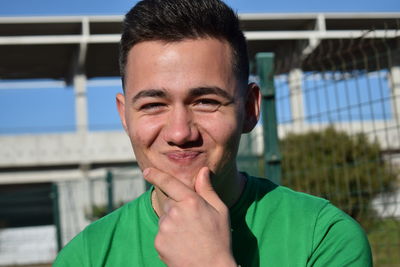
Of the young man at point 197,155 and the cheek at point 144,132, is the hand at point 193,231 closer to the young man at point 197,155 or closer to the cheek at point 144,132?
the young man at point 197,155

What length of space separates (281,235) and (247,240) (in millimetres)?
103

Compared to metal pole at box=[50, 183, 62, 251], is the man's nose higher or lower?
higher

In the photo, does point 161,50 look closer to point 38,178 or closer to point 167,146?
point 167,146

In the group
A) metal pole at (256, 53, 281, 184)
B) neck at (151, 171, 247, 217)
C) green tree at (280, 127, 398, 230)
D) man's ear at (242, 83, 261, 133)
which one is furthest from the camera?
green tree at (280, 127, 398, 230)

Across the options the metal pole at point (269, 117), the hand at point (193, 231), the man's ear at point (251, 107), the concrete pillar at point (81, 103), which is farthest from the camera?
the concrete pillar at point (81, 103)

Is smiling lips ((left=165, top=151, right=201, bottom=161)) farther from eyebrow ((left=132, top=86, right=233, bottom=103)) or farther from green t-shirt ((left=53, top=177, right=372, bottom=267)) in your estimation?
green t-shirt ((left=53, top=177, right=372, bottom=267))

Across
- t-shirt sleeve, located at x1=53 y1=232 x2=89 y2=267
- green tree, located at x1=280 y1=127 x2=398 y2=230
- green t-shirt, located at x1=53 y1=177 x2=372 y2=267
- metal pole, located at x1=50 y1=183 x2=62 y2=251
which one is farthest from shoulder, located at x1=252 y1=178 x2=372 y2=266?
metal pole, located at x1=50 y1=183 x2=62 y2=251

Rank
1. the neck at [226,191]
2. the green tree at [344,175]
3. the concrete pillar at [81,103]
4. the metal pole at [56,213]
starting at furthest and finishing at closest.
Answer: the concrete pillar at [81,103]
the metal pole at [56,213]
the green tree at [344,175]
the neck at [226,191]

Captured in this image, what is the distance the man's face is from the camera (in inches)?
65.3

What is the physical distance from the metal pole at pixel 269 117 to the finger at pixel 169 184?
2.62m

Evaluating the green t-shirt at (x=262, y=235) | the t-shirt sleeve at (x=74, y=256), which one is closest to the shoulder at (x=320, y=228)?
the green t-shirt at (x=262, y=235)

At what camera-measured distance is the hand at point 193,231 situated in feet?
4.76

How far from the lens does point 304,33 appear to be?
26.6 meters

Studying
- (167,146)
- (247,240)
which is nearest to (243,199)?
(247,240)
